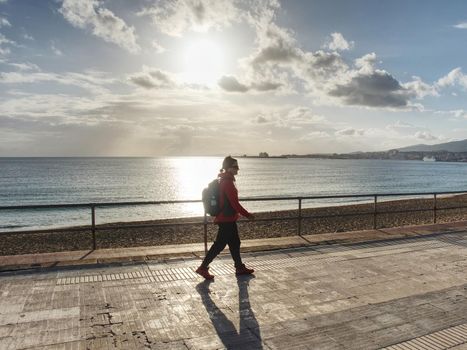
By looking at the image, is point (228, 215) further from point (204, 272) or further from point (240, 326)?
point (240, 326)

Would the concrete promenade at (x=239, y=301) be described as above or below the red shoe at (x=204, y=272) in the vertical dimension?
below

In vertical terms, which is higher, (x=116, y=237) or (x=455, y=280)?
(x=455, y=280)

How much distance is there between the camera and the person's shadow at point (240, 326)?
4.21 m

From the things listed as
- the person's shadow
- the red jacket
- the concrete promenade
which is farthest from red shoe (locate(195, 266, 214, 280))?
the red jacket

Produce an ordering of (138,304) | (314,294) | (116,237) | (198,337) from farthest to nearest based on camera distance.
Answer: (116,237) < (314,294) < (138,304) < (198,337)

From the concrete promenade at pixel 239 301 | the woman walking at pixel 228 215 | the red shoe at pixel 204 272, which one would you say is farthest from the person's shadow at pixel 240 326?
the woman walking at pixel 228 215

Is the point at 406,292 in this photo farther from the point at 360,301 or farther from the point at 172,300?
the point at 172,300

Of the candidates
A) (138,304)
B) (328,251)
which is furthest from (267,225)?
(138,304)

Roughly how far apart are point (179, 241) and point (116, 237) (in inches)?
142

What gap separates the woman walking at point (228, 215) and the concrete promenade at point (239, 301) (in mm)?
232

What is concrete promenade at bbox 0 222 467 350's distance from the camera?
4.29 m

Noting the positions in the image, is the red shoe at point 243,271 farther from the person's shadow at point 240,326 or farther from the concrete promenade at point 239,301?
the person's shadow at point 240,326

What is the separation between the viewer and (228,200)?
6352 millimetres

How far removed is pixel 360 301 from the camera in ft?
17.9
